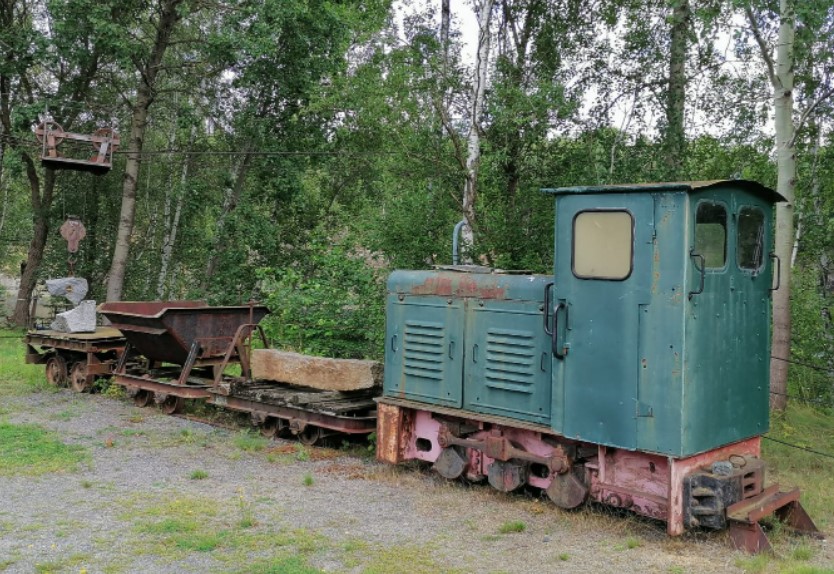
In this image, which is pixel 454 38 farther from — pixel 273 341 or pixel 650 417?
pixel 650 417

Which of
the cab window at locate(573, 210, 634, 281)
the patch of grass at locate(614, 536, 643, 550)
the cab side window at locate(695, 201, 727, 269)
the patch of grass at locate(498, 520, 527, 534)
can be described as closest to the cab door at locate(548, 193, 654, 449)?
the cab window at locate(573, 210, 634, 281)

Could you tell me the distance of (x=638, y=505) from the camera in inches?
247

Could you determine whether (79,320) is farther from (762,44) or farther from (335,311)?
(762,44)

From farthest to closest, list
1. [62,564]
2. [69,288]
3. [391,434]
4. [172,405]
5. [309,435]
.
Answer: [69,288] < [172,405] < [309,435] < [391,434] < [62,564]

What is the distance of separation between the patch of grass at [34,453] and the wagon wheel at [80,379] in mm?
2894

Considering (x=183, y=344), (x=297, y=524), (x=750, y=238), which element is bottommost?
(x=297, y=524)

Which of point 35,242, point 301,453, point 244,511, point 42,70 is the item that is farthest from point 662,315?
point 42,70

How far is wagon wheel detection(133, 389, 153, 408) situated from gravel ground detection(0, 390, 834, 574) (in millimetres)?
3115

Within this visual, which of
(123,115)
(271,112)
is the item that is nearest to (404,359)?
(271,112)

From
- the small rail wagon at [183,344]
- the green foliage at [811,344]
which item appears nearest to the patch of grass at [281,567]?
the small rail wagon at [183,344]

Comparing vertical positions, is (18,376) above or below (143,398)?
below

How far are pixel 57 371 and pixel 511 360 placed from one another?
32.9 ft

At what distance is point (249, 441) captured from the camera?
938cm

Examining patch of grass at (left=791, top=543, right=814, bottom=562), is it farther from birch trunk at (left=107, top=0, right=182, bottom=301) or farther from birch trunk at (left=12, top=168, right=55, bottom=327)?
birch trunk at (left=12, top=168, right=55, bottom=327)
